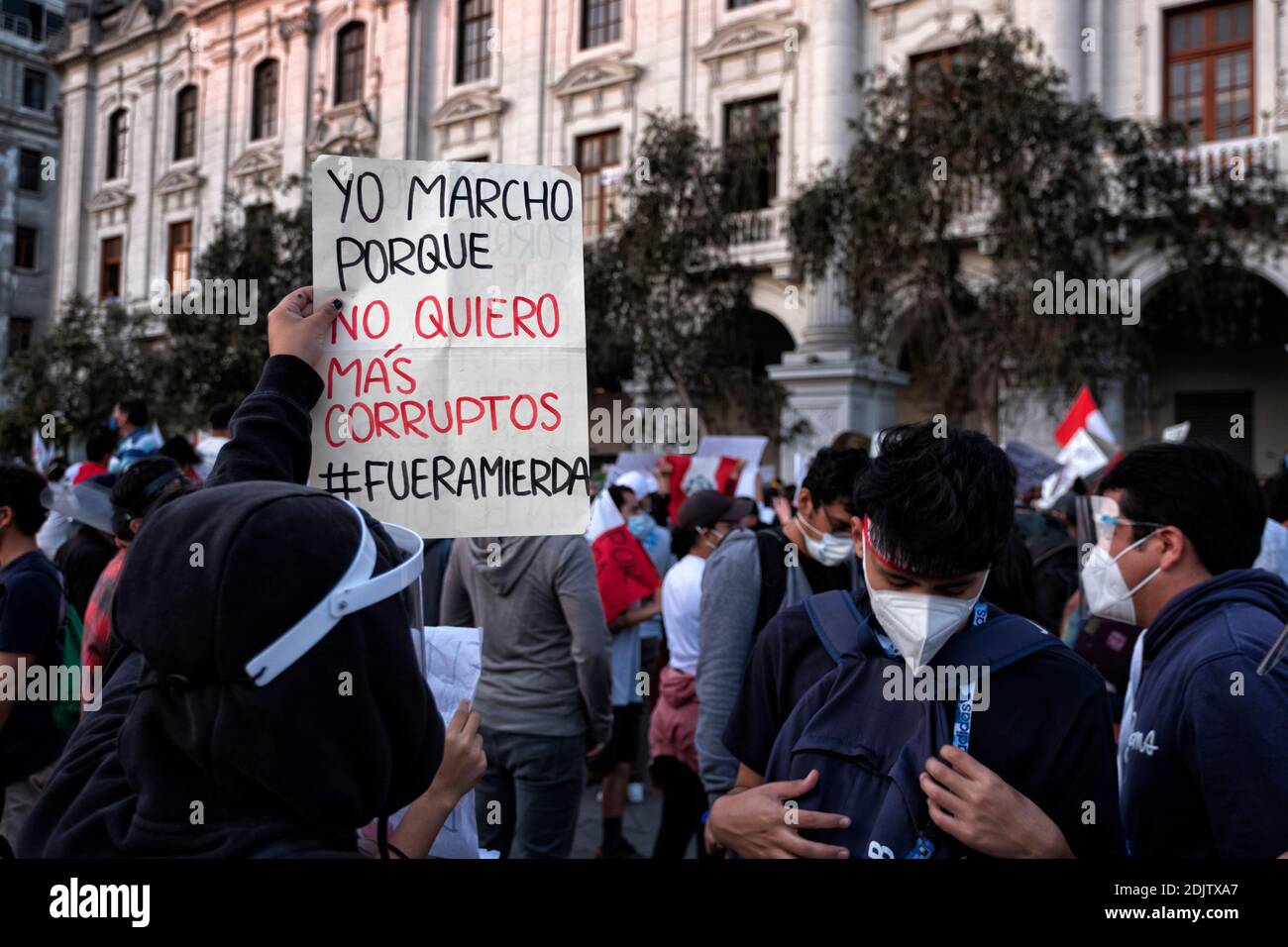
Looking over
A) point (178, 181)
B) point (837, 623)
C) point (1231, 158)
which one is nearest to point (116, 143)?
point (178, 181)

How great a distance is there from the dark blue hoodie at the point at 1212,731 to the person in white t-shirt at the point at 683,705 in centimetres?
238

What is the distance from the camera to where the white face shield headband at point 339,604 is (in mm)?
1208

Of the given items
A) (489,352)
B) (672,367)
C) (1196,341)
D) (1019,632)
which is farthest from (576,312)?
(1196,341)

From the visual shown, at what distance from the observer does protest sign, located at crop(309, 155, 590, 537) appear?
2.10 m

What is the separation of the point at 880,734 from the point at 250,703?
0.99m

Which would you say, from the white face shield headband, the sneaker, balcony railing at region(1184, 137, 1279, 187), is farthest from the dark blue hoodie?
balcony railing at region(1184, 137, 1279, 187)

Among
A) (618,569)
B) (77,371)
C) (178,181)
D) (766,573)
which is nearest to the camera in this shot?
(766,573)

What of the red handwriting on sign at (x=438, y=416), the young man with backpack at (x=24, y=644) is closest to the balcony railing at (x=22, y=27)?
the red handwriting on sign at (x=438, y=416)

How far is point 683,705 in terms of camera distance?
4.57 m

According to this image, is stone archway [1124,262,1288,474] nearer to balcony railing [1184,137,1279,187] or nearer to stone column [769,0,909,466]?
balcony railing [1184,137,1279,187]

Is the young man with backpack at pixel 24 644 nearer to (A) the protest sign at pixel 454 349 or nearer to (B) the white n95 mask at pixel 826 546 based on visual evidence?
(A) the protest sign at pixel 454 349

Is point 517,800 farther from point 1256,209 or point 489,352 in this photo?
point 1256,209

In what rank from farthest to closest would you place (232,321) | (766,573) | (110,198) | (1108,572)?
(110,198), (232,321), (766,573), (1108,572)

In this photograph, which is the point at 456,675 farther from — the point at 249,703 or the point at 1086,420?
the point at 1086,420
